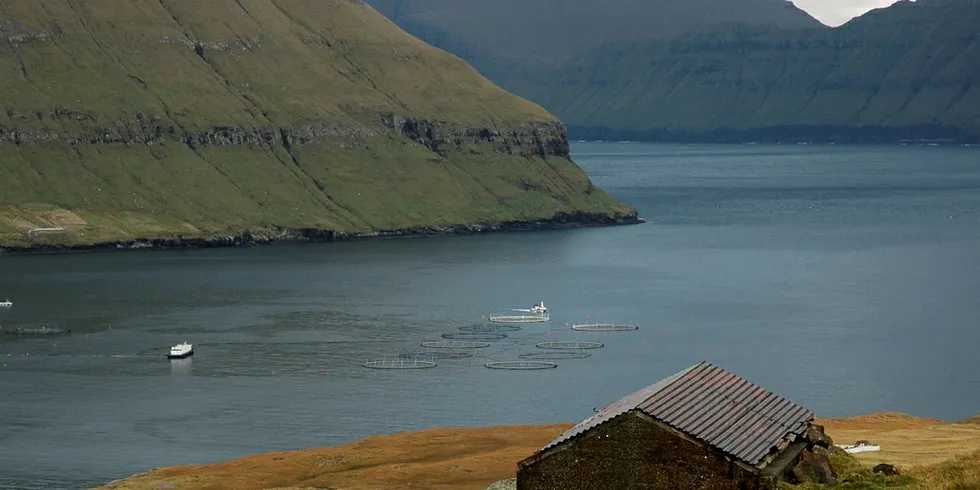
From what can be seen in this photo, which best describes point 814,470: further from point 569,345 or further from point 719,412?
Answer: point 569,345

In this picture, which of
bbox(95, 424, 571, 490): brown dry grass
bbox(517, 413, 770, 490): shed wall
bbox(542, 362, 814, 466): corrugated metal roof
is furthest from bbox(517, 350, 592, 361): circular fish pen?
bbox(517, 413, 770, 490): shed wall

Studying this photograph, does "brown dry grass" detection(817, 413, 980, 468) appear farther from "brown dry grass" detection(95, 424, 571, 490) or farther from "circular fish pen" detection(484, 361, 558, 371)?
"circular fish pen" detection(484, 361, 558, 371)

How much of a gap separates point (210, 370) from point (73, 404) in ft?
73.2

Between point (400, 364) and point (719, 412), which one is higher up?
point (719, 412)

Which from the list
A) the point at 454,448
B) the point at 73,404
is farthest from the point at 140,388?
the point at 454,448

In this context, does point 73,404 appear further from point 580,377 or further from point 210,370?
point 580,377

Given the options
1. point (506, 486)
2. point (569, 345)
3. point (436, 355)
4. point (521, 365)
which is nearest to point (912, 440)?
point (506, 486)

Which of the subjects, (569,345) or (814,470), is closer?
(814,470)

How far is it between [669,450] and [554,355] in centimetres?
12478

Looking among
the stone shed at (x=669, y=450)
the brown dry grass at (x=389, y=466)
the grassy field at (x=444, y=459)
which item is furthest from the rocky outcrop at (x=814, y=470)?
the brown dry grass at (x=389, y=466)

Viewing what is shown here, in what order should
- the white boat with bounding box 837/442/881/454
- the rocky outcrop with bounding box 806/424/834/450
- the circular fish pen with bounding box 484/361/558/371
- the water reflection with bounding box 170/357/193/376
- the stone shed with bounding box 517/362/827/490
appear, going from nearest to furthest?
the stone shed with bounding box 517/362/827/490 → the rocky outcrop with bounding box 806/424/834/450 → the white boat with bounding box 837/442/881/454 → the water reflection with bounding box 170/357/193/376 → the circular fish pen with bounding box 484/361/558/371

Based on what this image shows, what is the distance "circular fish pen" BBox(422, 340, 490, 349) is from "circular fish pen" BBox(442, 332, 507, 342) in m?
2.53

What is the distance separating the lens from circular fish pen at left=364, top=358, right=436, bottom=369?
170m

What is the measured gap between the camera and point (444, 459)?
314 ft
